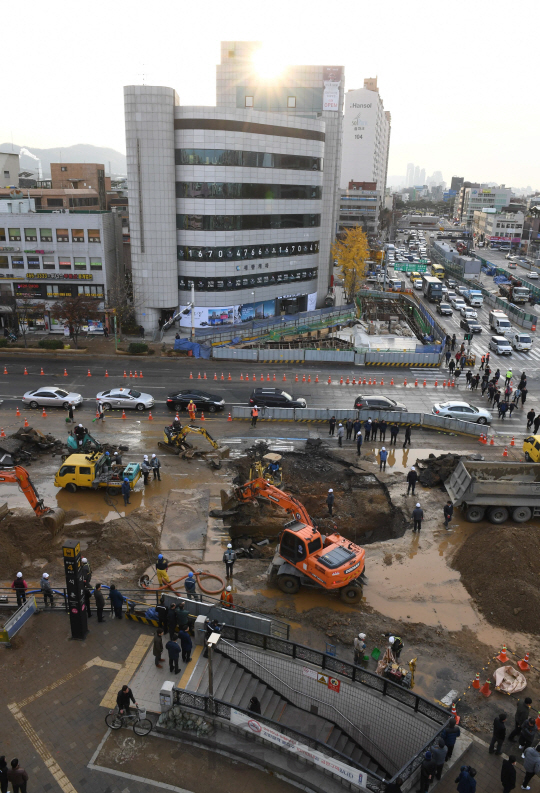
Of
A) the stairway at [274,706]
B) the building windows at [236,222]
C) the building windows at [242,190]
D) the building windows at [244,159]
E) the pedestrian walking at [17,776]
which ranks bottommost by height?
the stairway at [274,706]

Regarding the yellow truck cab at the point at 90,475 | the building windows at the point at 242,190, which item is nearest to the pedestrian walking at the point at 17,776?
the yellow truck cab at the point at 90,475

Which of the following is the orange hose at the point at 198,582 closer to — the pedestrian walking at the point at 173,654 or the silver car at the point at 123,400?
the pedestrian walking at the point at 173,654

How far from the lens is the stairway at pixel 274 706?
48.6ft

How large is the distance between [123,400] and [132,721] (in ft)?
79.7

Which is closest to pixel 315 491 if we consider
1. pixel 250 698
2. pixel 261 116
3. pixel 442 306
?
pixel 250 698

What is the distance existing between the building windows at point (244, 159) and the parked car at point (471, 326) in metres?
23.6

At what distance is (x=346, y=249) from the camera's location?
72250 millimetres

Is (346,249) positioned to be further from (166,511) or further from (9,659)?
(9,659)

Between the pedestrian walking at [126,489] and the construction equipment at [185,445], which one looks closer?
the pedestrian walking at [126,489]

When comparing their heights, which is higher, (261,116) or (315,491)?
(261,116)

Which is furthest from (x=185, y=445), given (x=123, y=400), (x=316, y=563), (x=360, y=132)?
(x=360, y=132)

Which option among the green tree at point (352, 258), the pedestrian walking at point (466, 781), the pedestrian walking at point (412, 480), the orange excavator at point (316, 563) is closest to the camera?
the pedestrian walking at point (466, 781)

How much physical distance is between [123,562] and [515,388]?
1289 inches

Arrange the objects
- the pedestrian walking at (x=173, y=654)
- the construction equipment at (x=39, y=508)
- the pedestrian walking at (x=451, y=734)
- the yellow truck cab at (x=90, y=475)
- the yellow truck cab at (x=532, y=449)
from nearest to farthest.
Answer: the pedestrian walking at (x=451, y=734) < the pedestrian walking at (x=173, y=654) < the construction equipment at (x=39, y=508) < the yellow truck cab at (x=90, y=475) < the yellow truck cab at (x=532, y=449)
